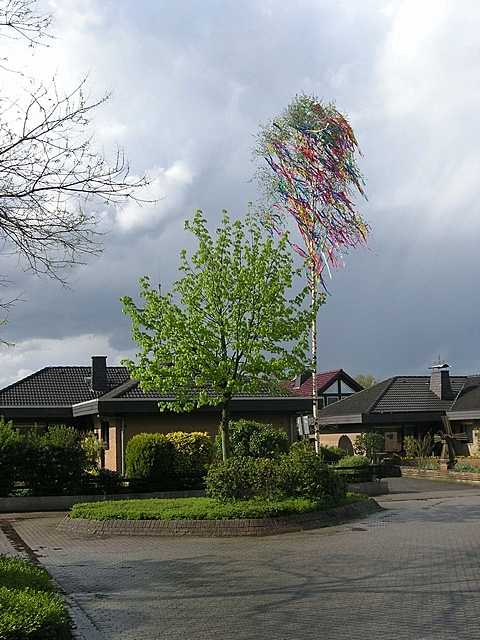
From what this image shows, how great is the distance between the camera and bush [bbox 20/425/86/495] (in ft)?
77.8

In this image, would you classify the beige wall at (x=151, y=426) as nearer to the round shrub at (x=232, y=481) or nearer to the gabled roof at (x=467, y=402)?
the round shrub at (x=232, y=481)

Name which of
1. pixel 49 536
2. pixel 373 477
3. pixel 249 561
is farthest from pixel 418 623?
pixel 373 477

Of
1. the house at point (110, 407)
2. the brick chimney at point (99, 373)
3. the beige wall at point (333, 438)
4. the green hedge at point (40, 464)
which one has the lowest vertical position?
the green hedge at point (40, 464)

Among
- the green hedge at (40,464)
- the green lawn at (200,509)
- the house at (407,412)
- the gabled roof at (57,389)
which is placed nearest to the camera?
the green lawn at (200,509)

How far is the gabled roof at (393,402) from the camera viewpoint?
4234 cm

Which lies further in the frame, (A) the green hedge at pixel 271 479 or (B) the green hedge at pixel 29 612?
(A) the green hedge at pixel 271 479

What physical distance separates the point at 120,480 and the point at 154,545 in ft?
30.8

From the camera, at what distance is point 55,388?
3678cm

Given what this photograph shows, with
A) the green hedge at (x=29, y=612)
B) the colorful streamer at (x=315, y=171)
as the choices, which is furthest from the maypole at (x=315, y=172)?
the green hedge at (x=29, y=612)

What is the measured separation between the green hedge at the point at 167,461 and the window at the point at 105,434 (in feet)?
15.9

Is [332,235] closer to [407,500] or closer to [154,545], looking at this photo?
[407,500]

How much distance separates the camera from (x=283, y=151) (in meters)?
34.9

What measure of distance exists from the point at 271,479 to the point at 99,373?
62.5 ft

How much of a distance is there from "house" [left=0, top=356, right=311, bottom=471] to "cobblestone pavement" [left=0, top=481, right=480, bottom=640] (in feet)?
28.3
